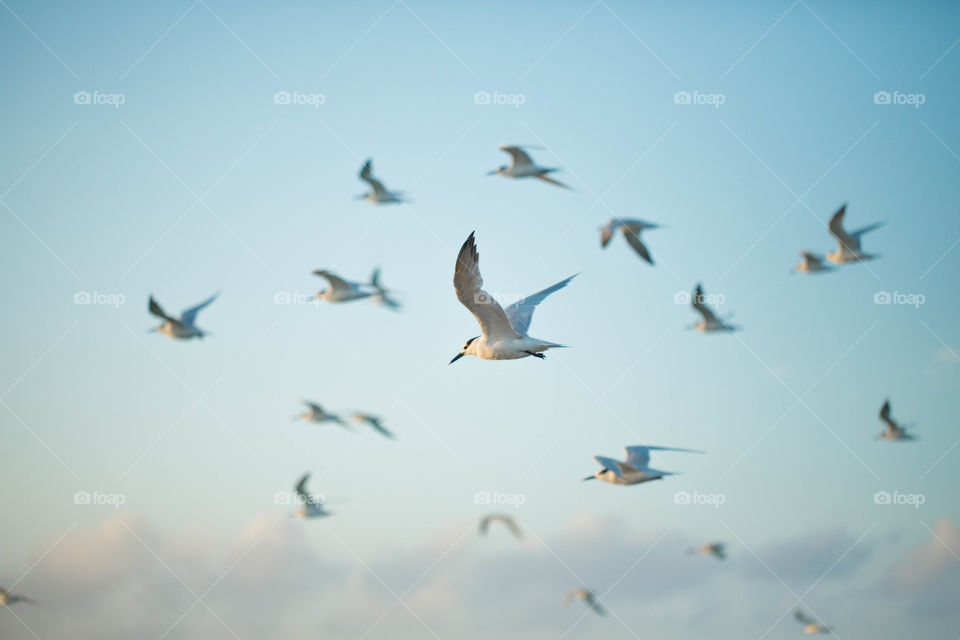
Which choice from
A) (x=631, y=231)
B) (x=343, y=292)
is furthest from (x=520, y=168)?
(x=343, y=292)

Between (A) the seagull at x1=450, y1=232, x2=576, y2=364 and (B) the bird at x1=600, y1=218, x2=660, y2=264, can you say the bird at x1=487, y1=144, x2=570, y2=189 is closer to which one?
(B) the bird at x1=600, y1=218, x2=660, y2=264

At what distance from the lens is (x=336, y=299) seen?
26688 mm

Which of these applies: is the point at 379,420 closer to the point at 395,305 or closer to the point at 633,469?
the point at 395,305

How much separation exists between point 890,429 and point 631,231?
9846 mm

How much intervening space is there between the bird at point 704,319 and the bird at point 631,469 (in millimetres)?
7780

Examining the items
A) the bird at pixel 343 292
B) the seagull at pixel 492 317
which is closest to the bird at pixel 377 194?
the bird at pixel 343 292

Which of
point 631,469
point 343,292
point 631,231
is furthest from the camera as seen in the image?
point 343,292

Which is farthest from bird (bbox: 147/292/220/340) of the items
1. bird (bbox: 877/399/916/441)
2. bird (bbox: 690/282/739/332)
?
bird (bbox: 877/399/916/441)

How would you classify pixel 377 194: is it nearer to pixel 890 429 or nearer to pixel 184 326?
pixel 184 326

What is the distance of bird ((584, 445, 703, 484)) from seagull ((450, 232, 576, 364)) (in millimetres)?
2947

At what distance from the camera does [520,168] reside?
23.3m

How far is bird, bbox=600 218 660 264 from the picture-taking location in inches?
894

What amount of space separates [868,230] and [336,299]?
13.9 metres

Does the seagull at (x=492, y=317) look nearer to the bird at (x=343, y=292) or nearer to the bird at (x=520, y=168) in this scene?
the bird at (x=520, y=168)
